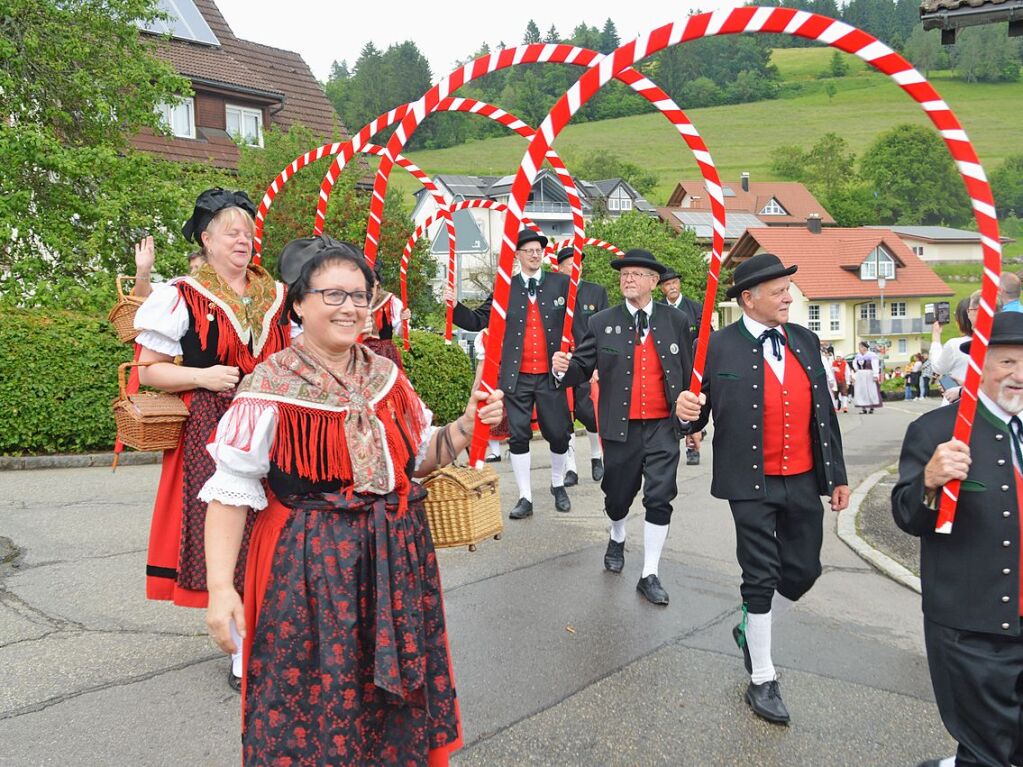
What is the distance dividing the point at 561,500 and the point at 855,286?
55.3 meters

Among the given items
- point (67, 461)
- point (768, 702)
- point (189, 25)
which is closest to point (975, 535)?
point (768, 702)

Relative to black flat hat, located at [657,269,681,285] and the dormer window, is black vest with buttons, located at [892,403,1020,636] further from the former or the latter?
the dormer window

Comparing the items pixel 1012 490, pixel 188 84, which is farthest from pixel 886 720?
pixel 188 84

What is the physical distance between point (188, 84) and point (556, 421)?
740 centimetres

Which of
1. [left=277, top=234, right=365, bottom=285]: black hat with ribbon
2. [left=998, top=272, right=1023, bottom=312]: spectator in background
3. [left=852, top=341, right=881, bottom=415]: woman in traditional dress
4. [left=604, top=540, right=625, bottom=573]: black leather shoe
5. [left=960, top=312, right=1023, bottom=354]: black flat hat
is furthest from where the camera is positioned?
[left=852, top=341, right=881, bottom=415]: woman in traditional dress

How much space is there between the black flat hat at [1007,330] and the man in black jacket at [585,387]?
446cm

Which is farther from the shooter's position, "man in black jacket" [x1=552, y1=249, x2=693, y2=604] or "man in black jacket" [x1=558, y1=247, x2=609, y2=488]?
"man in black jacket" [x1=558, y1=247, x2=609, y2=488]

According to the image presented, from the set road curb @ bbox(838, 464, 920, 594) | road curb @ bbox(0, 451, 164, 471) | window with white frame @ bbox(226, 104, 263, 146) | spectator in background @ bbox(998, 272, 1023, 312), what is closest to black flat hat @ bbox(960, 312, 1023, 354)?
spectator in background @ bbox(998, 272, 1023, 312)

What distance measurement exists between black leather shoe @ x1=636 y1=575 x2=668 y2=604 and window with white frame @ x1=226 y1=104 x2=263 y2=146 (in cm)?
2310

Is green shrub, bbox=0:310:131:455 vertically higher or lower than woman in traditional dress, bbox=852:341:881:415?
higher

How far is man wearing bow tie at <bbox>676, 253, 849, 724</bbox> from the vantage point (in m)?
4.10

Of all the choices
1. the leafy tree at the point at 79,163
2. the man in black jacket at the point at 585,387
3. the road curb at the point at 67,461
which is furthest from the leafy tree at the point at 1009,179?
the road curb at the point at 67,461

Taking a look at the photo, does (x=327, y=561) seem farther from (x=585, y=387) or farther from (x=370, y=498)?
(x=585, y=387)

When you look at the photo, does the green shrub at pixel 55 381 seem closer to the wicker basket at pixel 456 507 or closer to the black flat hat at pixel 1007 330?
the wicker basket at pixel 456 507
